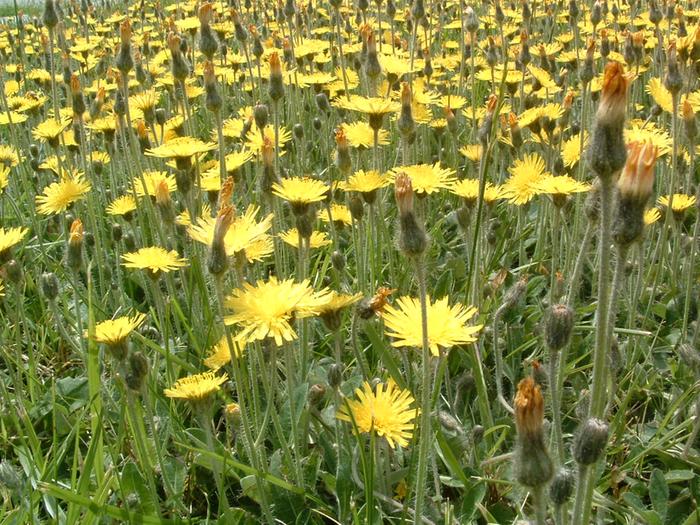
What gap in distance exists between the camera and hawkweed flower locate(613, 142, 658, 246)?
4.31 ft

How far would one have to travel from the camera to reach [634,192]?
132 cm

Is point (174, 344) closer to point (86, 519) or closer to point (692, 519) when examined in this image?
point (86, 519)

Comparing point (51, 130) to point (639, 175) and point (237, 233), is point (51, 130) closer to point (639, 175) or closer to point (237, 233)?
point (237, 233)

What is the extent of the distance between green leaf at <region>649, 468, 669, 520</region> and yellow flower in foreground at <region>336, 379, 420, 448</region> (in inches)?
25.0

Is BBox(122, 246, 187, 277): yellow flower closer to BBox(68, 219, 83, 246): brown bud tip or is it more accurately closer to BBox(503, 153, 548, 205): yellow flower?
BBox(68, 219, 83, 246): brown bud tip

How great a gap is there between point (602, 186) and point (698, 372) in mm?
Result: 1097

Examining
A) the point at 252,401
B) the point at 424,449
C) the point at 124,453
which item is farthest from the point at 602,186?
the point at 124,453

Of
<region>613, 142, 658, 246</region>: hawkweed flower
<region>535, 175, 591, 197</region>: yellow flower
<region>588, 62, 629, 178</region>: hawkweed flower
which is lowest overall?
<region>535, 175, 591, 197</region>: yellow flower

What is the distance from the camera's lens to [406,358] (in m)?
2.09

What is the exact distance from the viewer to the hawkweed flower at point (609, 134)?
135 centimetres

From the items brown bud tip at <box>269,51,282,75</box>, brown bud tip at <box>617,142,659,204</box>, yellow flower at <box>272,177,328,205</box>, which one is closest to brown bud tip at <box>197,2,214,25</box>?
brown bud tip at <box>269,51,282,75</box>

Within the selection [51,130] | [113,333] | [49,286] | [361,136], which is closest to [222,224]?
[113,333]

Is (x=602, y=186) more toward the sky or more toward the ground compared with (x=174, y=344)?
more toward the sky

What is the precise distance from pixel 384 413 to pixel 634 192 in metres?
0.83
